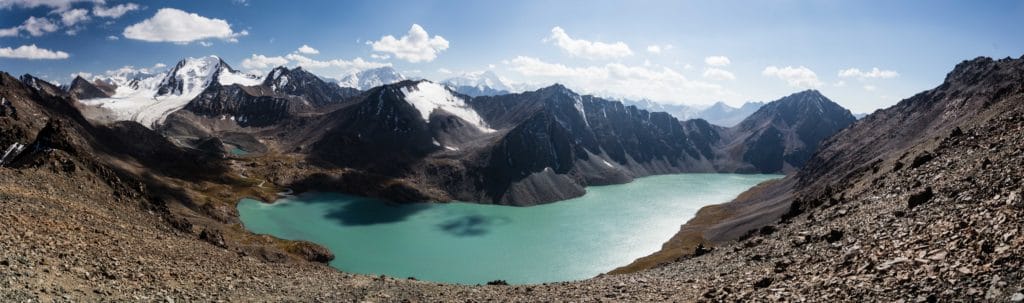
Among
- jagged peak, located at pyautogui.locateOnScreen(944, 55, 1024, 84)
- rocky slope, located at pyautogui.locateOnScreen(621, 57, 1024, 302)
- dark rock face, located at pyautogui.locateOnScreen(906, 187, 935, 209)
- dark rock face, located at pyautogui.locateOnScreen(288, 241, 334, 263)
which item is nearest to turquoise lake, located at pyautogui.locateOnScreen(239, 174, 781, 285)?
dark rock face, located at pyautogui.locateOnScreen(288, 241, 334, 263)

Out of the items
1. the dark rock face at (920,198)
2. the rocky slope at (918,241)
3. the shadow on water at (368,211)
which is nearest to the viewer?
the rocky slope at (918,241)

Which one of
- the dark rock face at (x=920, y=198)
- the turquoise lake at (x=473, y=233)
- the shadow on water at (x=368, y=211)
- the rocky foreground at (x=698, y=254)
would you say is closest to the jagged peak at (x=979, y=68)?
the turquoise lake at (x=473, y=233)

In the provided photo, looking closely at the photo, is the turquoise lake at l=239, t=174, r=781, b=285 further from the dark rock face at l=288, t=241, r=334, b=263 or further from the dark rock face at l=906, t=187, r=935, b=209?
the dark rock face at l=906, t=187, r=935, b=209

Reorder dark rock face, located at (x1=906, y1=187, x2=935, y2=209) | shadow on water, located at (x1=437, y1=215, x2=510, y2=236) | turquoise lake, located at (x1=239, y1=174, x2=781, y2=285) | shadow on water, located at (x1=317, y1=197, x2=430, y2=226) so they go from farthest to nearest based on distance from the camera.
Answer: shadow on water, located at (x1=317, y1=197, x2=430, y2=226)
shadow on water, located at (x1=437, y1=215, x2=510, y2=236)
turquoise lake, located at (x1=239, y1=174, x2=781, y2=285)
dark rock face, located at (x1=906, y1=187, x2=935, y2=209)

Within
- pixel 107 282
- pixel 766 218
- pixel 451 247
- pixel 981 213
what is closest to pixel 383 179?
pixel 451 247

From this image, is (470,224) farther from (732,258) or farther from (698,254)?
(732,258)

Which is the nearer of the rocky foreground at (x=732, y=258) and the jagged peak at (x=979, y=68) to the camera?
the rocky foreground at (x=732, y=258)

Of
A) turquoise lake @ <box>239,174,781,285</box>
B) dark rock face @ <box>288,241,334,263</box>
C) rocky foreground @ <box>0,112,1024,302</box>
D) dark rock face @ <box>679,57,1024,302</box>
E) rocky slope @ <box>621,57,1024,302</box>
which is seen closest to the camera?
dark rock face @ <box>679,57,1024,302</box>

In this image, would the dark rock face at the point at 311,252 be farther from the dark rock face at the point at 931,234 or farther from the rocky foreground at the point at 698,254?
the dark rock face at the point at 931,234
